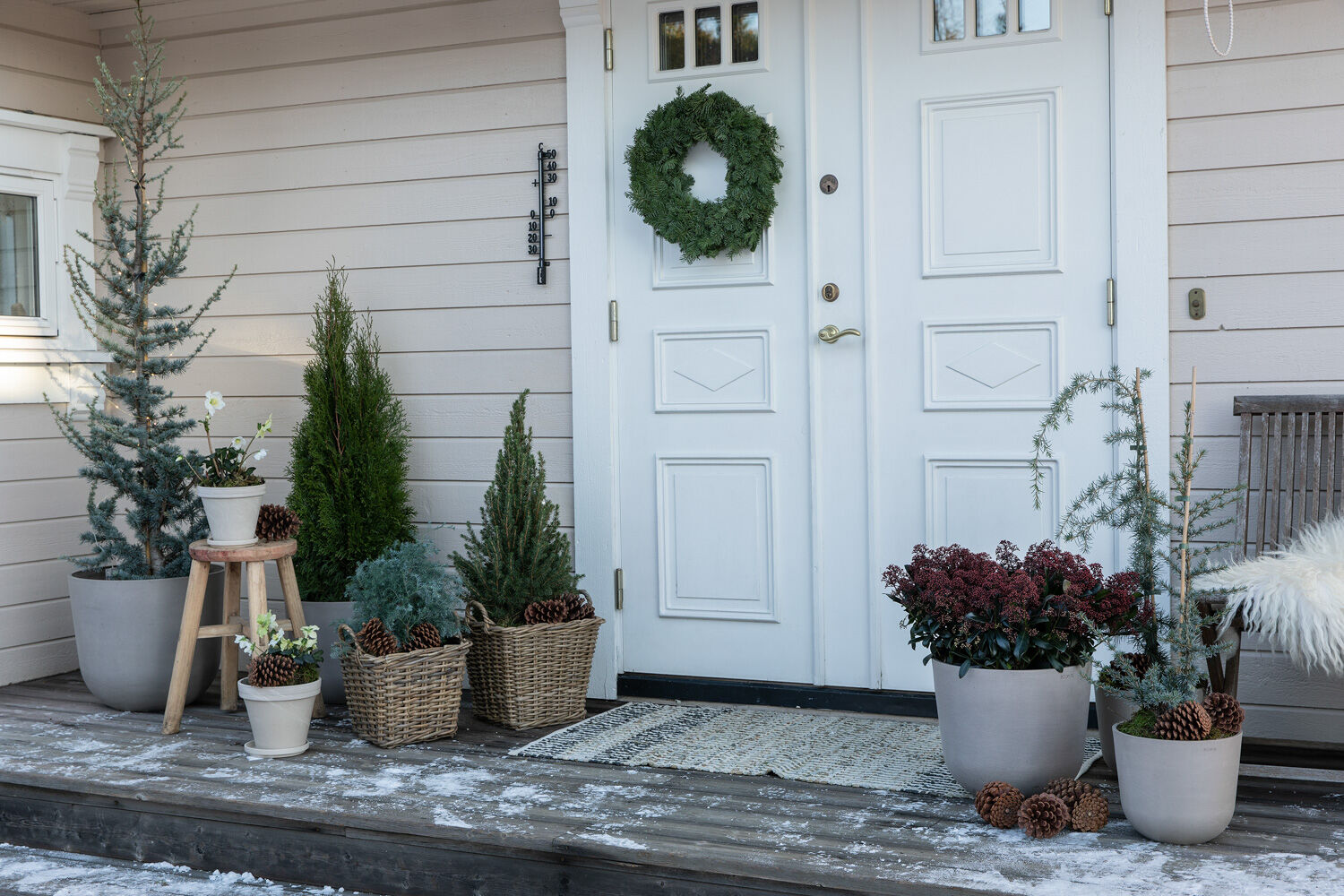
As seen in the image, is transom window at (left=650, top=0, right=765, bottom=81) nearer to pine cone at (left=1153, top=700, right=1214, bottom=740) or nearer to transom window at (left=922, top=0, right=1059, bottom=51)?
transom window at (left=922, top=0, right=1059, bottom=51)

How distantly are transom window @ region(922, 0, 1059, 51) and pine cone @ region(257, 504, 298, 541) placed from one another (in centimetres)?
223

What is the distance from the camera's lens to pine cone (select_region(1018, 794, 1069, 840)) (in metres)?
2.36

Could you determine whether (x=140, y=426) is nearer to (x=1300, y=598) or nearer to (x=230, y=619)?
(x=230, y=619)

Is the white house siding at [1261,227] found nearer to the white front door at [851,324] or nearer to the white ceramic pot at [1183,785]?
the white front door at [851,324]

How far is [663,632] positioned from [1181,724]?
1666 mm

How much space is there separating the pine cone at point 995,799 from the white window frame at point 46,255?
11.1 feet

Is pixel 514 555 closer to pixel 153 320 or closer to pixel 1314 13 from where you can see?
pixel 153 320

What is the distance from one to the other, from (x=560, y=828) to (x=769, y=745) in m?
0.76

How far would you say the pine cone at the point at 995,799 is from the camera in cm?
242

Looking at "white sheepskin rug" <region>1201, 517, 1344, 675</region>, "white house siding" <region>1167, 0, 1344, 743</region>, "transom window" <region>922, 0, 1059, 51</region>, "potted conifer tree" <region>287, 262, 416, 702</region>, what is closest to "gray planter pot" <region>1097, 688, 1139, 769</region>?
"white sheepskin rug" <region>1201, 517, 1344, 675</region>

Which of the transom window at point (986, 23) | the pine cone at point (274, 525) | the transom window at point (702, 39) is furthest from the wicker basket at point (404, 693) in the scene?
the transom window at point (986, 23)

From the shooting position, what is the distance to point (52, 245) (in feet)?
13.5

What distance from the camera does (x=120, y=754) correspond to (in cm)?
309

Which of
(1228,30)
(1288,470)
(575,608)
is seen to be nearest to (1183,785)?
(1288,470)
